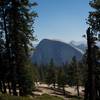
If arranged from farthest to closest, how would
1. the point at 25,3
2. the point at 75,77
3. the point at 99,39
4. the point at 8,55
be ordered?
the point at 75,77 < the point at 8,55 < the point at 25,3 < the point at 99,39

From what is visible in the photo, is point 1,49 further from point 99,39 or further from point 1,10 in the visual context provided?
point 99,39

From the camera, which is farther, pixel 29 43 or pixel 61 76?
pixel 61 76

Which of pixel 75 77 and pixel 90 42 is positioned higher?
pixel 90 42

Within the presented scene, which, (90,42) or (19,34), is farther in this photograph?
(19,34)

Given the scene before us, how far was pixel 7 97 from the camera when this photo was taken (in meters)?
21.1

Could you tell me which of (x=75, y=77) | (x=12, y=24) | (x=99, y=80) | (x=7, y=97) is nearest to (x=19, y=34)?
(x=12, y=24)

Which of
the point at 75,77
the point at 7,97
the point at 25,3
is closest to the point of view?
the point at 7,97

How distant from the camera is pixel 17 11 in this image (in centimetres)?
2944

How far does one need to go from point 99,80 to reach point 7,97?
21915mm

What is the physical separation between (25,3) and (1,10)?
2.40 metres

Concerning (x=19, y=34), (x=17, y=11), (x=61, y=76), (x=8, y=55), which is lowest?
(x=61, y=76)

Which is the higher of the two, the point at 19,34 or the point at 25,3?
the point at 25,3

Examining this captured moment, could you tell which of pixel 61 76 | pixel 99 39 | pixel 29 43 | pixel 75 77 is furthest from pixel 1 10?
pixel 61 76

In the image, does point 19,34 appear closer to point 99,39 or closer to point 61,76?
point 99,39
